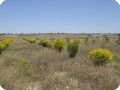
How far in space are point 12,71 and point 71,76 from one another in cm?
209

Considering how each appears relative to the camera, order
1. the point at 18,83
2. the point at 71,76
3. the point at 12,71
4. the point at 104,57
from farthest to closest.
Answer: the point at 104,57 → the point at 12,71 → the point at 71,76 → the point at 18,83

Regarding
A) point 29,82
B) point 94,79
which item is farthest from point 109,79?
point 29,82

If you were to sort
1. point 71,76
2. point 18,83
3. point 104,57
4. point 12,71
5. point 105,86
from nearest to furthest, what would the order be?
point 105,86
point 18,83
point 71,76
point 12,71
point 104,57

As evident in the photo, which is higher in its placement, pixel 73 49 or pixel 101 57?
pixel 101 57

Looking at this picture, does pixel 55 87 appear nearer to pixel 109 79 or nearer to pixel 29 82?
pixel 29 82

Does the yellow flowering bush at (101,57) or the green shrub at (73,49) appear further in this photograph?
the green shrub at (73,49)

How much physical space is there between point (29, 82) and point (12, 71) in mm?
1365

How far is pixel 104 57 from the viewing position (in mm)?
10195

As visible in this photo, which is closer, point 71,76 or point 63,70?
point 71,76

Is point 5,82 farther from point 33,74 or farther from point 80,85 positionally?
point 80,85

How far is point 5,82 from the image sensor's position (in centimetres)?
676

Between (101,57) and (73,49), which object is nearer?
(101,57)

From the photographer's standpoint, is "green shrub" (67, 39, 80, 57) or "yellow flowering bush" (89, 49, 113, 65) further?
"green shrub" (67, 39, 80, 57)

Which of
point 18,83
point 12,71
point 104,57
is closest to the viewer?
point 18,83
